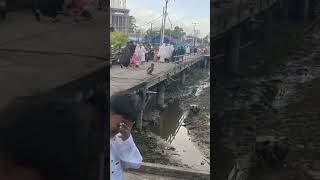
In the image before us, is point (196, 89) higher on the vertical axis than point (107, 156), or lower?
higher

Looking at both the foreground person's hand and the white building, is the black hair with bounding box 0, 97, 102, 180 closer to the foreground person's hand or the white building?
the foreground person's hand

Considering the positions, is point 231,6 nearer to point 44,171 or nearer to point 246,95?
point 246,95

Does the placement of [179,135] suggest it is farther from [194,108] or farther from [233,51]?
[233,51]

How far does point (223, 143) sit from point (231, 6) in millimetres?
491

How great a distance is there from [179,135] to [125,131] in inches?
8.5

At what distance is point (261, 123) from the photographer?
5.45 feet

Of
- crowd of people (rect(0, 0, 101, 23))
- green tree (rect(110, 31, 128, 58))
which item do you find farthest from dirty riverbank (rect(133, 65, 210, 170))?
crowd of people (rect(0, 0, 101, 23))

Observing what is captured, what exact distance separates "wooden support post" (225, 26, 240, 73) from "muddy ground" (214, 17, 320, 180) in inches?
1.0

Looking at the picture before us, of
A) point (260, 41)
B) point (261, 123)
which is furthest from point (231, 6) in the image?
point (261, 123)

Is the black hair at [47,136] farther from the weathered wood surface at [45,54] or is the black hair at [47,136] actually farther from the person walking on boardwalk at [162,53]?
the person walking on boardwalk at [162,53]

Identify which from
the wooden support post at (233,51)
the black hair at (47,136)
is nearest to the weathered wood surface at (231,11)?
the wooden support post at (233,51)

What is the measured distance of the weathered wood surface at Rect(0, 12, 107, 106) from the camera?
5.97ft

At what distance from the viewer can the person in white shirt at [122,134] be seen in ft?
5.95

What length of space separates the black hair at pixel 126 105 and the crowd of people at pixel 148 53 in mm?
123
